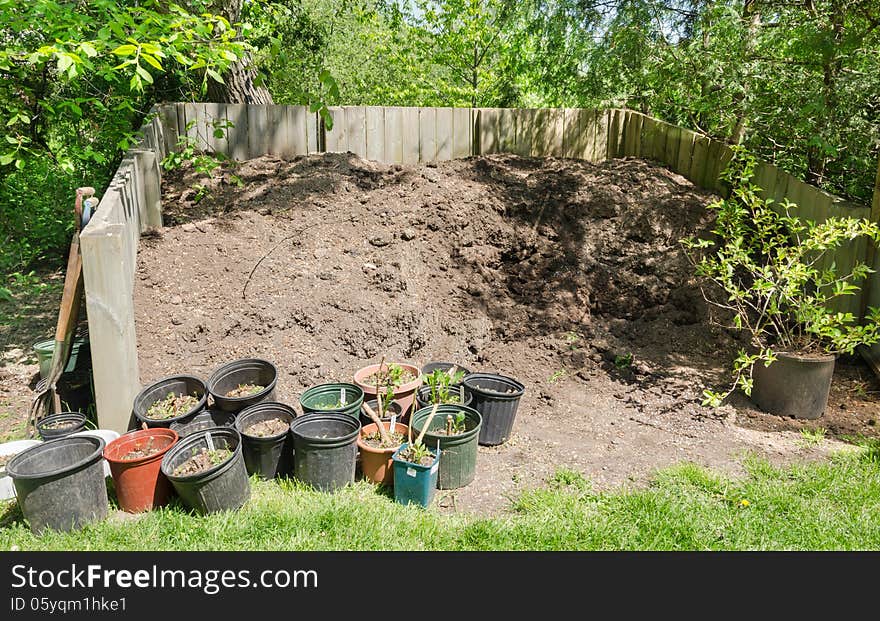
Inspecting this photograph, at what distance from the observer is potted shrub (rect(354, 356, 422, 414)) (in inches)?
169

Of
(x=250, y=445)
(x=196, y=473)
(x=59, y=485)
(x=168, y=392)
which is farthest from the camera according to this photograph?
(x=168, y=392)

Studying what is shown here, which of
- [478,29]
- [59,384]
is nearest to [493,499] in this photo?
[59,384]

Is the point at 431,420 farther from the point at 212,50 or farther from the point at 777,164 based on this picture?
the point at 777,164

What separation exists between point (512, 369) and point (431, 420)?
134 centimetres

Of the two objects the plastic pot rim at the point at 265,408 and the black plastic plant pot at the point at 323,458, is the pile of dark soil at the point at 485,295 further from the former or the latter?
the black plastic plant pot at the point at 323,458

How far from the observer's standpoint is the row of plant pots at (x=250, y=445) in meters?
3.20

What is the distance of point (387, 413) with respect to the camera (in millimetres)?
4172

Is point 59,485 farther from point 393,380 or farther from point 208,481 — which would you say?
point 393,380

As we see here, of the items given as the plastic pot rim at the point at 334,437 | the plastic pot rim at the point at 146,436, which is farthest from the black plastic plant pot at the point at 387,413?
the plastic pot rim at the point at 146,436

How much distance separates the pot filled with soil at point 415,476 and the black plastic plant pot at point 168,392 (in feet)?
4.25

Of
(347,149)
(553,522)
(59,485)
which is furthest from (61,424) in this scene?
(347,149)

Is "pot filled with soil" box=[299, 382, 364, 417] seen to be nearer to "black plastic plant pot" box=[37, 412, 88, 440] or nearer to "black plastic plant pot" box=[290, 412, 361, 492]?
"black plastic plant pot" box=[290, 412, 361, 492]

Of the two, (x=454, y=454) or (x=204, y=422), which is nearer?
(x=454, y=454)

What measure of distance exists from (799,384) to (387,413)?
284 cm
